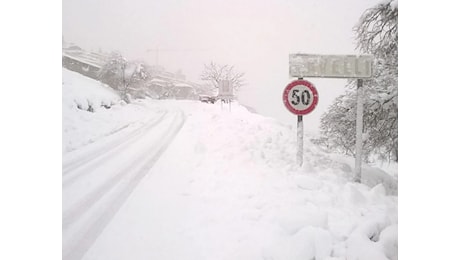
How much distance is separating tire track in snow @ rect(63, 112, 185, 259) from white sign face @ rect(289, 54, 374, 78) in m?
0.60

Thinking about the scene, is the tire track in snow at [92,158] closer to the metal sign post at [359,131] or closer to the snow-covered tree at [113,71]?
the snow-covered tree at [113,71]

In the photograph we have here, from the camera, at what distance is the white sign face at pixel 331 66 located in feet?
5.81

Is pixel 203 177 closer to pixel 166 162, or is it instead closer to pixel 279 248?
pixel 166 162

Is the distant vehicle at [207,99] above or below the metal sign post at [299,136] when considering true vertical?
above

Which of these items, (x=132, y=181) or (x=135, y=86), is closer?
(x=132, y=181)

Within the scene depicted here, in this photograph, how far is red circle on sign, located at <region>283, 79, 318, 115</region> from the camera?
5.84 ft

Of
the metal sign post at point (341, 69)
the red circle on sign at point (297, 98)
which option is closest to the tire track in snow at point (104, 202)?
the red circle on sign at point (297, 98)

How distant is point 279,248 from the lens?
1.64 meters

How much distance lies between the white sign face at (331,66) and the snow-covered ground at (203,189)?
26cm

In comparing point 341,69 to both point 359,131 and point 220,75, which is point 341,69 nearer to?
point 359,131

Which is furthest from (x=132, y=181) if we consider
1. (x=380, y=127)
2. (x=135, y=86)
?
(x=380, y=127)
